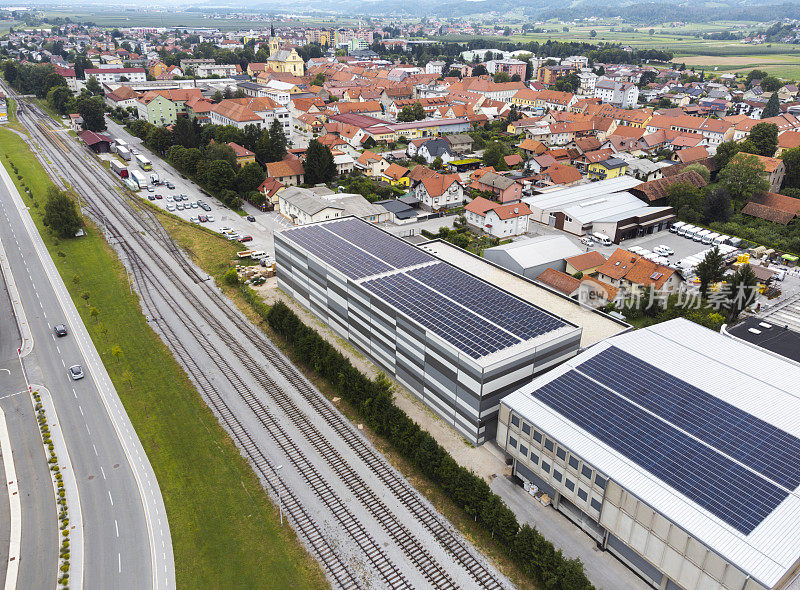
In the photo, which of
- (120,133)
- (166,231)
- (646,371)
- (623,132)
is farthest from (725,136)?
(120,133)

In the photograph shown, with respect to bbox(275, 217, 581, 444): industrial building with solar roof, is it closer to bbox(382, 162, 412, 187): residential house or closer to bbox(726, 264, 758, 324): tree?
Result: bbox(726, 264, 758, 324): tree

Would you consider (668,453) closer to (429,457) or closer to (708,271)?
(429,457)

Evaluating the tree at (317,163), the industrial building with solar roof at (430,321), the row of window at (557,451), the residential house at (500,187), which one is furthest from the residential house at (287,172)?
the row of window at (557,451)

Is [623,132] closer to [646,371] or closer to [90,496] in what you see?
[646,371]

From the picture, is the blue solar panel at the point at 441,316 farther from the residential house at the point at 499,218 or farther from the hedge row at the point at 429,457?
the residential house at the point at 499,218

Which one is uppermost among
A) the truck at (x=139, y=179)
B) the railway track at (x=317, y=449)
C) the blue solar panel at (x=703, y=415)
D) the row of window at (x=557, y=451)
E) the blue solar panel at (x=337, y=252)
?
the blue solar panel at (x=337, y=252)

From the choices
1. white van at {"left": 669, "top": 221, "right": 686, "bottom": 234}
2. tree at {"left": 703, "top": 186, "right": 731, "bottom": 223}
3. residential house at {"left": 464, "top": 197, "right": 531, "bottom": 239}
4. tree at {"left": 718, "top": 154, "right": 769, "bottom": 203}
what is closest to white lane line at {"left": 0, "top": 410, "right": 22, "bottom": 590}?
residential house at {"left": 464, "top": 197, "right": 531, "bottom": 239}
